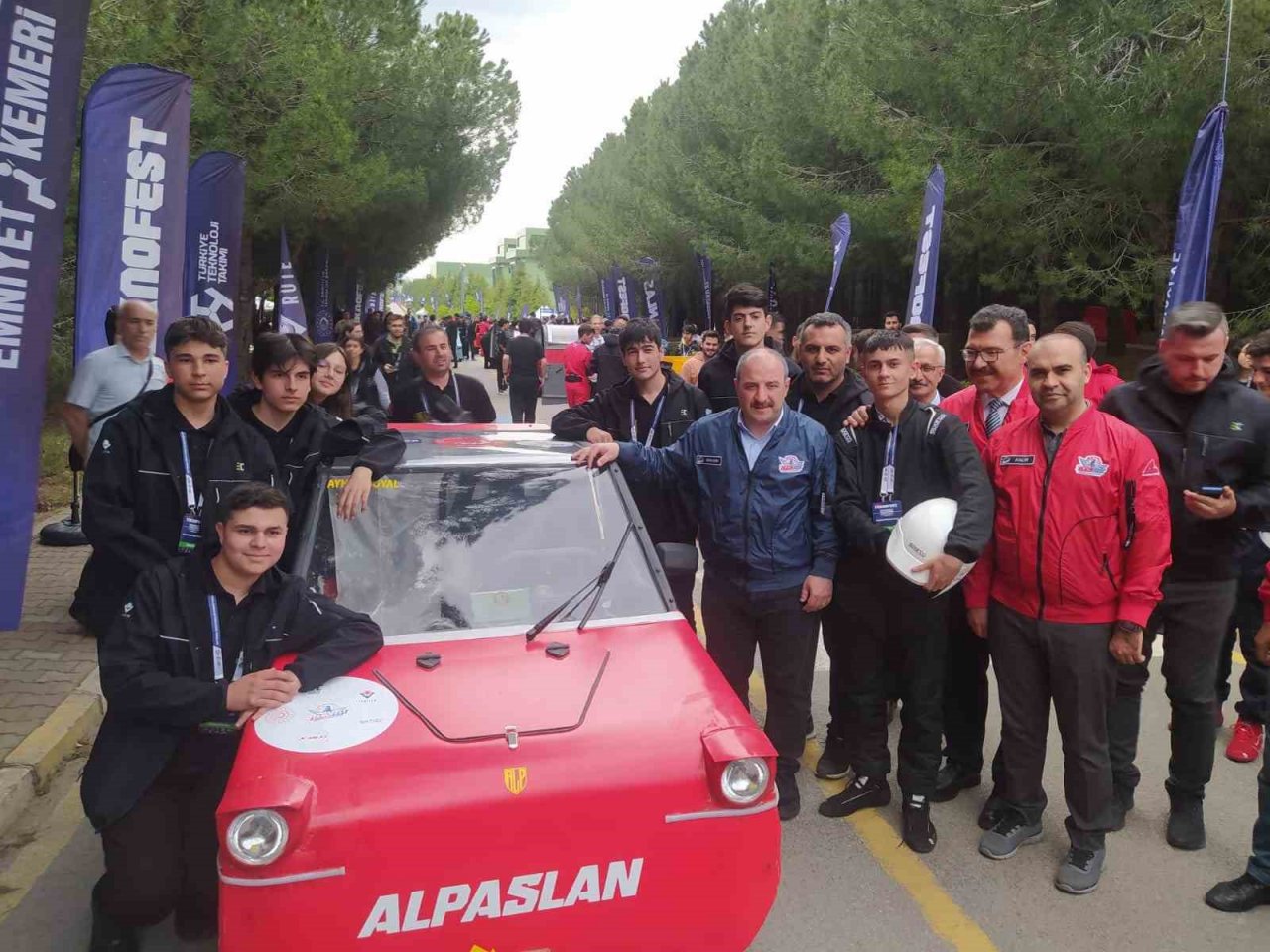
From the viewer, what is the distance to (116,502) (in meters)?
3.92

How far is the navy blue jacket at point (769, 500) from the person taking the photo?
421cm

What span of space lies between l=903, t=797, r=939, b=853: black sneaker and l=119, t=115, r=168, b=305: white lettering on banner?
5810 mm

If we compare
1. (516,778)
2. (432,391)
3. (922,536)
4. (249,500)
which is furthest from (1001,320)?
(432,391)

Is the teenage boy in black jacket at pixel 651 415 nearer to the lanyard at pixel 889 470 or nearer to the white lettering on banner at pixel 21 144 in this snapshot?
the lanyard at pixel 889 470

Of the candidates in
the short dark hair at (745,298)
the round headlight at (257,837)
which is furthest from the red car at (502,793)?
the short dark hair at (745,298)

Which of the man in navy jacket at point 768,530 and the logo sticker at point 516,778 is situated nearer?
the logo sticker at point 516,778

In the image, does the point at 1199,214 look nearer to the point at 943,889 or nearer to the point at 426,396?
the point at 426,396

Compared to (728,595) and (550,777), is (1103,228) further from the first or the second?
(550,777)

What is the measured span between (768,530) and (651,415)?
1259 millimetres

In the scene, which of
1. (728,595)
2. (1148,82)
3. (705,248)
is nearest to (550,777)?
(728,595)

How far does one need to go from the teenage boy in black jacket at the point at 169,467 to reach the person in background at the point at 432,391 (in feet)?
9.23

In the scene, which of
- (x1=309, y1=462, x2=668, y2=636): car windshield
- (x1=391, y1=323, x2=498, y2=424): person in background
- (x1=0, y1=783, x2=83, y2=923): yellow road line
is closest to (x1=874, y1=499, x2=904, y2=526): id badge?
(x1=309, y1=462, x2=668, y2=636): car windshield

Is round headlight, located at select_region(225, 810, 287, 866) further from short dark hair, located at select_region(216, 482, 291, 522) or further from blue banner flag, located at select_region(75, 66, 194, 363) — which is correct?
blue banner flag, located at select_region(75, 66, 194, 363)

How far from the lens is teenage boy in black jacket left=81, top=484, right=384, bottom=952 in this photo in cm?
312
